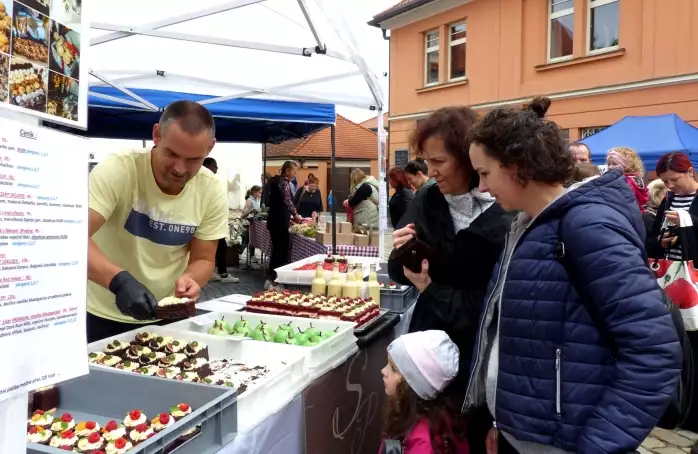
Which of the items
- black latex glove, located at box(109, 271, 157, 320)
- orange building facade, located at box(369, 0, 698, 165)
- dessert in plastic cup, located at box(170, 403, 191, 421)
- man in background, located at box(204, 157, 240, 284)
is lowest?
man in background, located at box(204, 157, 240, 284)

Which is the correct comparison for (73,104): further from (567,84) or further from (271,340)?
(567,84)

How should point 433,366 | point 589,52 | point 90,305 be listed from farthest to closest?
point 589,52, point 90,305, point 433,366

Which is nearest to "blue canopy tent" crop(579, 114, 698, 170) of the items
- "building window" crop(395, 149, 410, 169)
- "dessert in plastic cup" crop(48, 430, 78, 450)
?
"dessert in plastic cup" crop(48, 430, 78, 450)

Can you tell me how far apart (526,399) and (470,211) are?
827mm

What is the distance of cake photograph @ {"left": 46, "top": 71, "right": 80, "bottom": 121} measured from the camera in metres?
0.90

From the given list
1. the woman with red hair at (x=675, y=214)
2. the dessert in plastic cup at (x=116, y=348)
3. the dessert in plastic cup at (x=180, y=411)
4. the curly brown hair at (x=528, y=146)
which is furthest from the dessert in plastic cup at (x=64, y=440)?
the woman with red hair at (x=675, y=214)

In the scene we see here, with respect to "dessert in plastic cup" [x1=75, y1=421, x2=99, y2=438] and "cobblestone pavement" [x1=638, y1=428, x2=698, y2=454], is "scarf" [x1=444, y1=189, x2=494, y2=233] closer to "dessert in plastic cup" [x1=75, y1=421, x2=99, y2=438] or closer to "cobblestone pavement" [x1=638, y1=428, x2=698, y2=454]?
"dessert in plastic cup" [x1=75, y1=421, x2=99, y2=438]

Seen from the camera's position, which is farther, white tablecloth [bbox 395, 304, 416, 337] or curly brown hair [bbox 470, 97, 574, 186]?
white tablecloth [bbox 395, 304, 416, 337]

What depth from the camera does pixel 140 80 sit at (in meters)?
5.68

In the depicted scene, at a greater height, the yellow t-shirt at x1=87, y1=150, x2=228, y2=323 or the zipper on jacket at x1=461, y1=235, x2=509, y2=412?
the yellow t-shirt at x1=87, y1=150, x2=228, y2=323

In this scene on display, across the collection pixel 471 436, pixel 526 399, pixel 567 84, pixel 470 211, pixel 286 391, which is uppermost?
pixel 567 84

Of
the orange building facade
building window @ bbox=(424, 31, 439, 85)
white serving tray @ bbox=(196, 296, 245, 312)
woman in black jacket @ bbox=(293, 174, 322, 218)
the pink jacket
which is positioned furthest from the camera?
building window @ bbox=(424, 31, 439, 85)

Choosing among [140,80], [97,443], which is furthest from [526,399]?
[140,80]

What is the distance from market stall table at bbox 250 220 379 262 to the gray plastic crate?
4.73m
